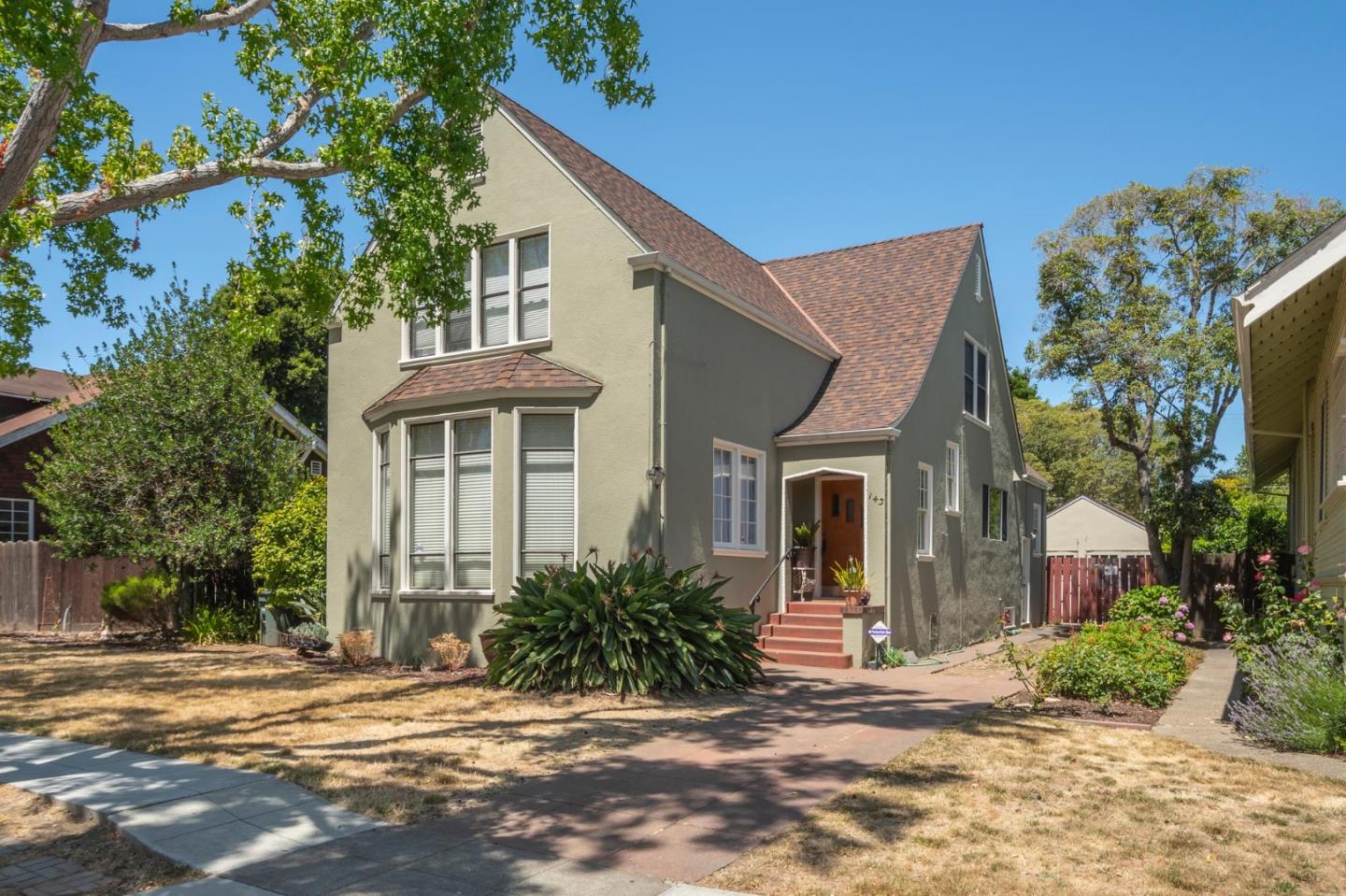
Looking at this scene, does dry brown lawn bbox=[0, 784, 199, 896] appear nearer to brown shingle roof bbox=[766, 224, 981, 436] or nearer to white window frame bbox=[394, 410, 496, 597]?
white window frame bbox=[394, 410, 496, 597]

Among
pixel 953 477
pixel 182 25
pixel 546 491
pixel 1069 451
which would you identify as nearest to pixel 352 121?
pixel 182 25

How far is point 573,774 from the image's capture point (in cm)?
776

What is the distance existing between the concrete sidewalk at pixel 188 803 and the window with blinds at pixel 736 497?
803cm

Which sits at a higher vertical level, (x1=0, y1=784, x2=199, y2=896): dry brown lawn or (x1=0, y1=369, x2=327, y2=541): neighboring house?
(x1=0, y1=369, x2=327, y2=541): neighboring house

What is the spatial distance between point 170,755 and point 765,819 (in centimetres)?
525

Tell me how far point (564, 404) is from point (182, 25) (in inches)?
249

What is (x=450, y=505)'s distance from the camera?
1404cm

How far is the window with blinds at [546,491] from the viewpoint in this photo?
13484 mm

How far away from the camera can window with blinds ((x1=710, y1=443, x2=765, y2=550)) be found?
14.6 metres

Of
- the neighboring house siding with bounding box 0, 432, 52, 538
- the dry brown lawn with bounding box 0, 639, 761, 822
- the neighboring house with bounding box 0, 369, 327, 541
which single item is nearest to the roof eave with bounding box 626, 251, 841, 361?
the dry brown lawn with bounding box 0, 639, 761, 822

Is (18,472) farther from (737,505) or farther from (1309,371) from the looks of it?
(1309,371)

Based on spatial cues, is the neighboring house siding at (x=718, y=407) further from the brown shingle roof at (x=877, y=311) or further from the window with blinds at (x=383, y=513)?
the window with blinds at (x=383, y=513)

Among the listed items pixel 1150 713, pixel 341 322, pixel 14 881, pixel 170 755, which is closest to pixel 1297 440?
pixel 1150 713

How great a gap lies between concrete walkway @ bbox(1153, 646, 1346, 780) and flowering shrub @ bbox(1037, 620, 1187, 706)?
→ 30 cm
